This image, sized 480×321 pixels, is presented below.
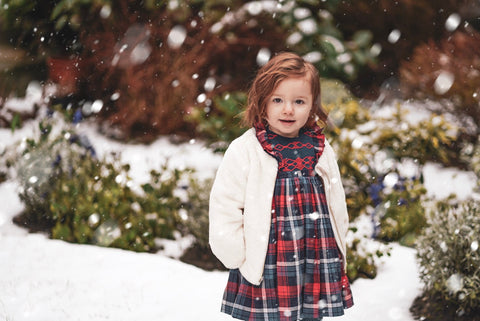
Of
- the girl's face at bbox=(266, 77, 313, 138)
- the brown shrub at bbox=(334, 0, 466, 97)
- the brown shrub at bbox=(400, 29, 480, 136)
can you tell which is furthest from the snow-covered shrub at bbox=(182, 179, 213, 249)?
the brown shrub at bbox=(334, 0, 466, 97)

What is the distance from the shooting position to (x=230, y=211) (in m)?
1.85

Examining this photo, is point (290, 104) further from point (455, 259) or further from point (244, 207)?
point (455, 259)

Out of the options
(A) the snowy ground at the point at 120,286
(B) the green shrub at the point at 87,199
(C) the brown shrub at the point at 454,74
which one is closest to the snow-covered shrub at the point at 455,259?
(A) the snowy ground at the point at 120,286

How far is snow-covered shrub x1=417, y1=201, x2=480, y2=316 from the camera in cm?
277

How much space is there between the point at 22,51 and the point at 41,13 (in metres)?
0.70

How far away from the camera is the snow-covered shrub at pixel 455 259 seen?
277 cm

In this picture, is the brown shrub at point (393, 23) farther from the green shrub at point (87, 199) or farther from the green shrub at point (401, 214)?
the green shrub at point (87, 199)

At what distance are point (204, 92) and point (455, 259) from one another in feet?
14.2

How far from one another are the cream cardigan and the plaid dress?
0.05 m

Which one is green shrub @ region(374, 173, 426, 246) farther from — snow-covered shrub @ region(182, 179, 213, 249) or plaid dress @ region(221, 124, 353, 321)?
plaid dress @ region(221, 124, 353, 321)

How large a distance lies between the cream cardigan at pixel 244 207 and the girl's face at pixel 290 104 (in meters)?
0.14

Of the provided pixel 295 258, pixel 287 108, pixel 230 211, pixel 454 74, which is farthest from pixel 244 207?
pixel 454 74

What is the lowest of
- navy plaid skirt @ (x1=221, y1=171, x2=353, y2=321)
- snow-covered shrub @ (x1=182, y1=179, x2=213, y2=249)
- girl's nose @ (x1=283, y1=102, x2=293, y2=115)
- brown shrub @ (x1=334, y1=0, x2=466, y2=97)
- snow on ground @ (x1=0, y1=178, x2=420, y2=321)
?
snow on ground @ (x1=0, y1=178, x2=420, y2=321)

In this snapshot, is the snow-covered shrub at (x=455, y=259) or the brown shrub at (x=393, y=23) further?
the brown shrub at (x=393, y=23)
